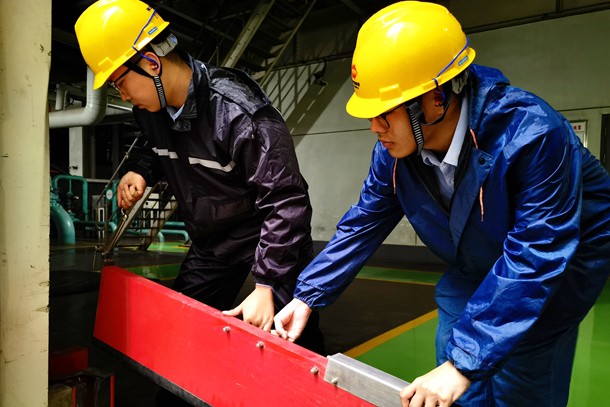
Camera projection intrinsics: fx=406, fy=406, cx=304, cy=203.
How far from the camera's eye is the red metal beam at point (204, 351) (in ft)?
3.38

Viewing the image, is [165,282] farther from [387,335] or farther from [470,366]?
[470,366]

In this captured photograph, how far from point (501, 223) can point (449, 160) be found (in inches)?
8.9

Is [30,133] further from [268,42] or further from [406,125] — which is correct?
[268,42]

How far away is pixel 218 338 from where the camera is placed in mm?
1248

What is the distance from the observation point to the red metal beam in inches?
40.5

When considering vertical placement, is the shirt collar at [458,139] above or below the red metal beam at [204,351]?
above

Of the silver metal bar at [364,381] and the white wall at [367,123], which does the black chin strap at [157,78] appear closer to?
the silver metal bar at [364,381]

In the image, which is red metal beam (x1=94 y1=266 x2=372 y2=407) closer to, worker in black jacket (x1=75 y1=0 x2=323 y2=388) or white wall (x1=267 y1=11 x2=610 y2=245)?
worker in black jacket (x1=75 y1=0 x2=323 y2=388)

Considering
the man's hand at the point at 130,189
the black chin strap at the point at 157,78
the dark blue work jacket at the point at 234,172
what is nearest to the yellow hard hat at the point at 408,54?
the dark blue work jacket at the point at 234,172

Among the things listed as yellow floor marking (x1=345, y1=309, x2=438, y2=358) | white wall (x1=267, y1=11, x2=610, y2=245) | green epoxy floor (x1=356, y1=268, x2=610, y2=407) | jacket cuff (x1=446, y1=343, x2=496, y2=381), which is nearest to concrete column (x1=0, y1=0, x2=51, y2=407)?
jacket cuff (x1=446, y1=343, x2=496, y2=381)

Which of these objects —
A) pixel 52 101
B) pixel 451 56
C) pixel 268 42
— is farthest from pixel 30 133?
pixel 52 101

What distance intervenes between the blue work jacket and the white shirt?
3 cm

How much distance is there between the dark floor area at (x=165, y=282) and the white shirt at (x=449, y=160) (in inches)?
60.6

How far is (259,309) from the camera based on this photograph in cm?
141
